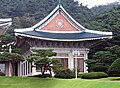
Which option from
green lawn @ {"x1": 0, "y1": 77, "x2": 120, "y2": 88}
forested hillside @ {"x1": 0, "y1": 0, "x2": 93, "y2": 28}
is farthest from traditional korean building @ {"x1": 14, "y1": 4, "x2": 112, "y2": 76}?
forested hillside @ {"x1": 0, "y1": 0, "x2": 93, "y2": 28}

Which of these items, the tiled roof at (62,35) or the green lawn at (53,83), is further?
the tiled roof at (62,35)

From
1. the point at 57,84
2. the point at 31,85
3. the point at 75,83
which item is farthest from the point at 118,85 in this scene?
the point at 31,85

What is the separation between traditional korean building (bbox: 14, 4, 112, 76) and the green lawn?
243 inches

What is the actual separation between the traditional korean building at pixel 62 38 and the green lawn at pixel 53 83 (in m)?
6.17

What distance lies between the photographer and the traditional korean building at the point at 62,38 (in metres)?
26.6

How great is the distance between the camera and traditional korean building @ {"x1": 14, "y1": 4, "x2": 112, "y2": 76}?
26609 millimetres

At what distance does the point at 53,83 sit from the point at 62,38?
8.09 meters

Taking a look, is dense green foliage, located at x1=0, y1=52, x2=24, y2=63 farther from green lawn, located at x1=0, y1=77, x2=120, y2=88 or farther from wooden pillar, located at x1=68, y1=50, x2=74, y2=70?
wooden pillar, located at x1=68, y1=50, x2=74, y2=70

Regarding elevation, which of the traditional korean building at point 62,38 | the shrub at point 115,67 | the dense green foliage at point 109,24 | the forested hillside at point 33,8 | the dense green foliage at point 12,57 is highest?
the forested hillside at point 33,8

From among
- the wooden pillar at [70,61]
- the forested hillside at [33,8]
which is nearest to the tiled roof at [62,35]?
the wooden pillar at [70,61]

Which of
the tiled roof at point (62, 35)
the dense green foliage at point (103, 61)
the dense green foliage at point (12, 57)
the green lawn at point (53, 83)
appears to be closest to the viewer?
the green lawn at point (53, 83)

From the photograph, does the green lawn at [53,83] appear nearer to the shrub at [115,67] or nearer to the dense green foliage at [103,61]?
the shrub at [115,67]

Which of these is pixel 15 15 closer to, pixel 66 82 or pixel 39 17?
pixel 39 17

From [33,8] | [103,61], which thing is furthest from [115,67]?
[33,8]
